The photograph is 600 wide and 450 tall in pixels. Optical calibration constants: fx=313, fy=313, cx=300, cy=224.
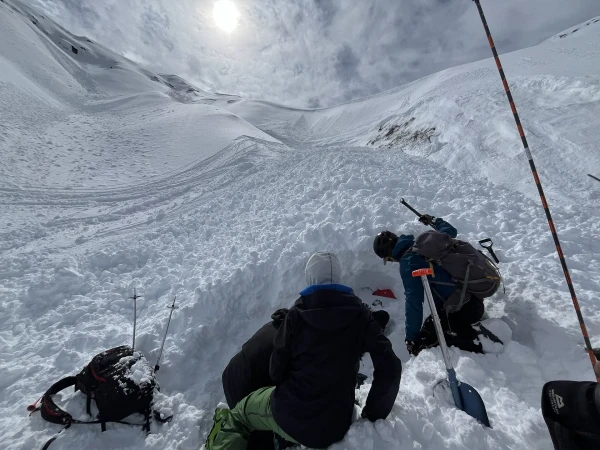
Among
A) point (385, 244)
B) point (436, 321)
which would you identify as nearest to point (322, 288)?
point (436, 321)

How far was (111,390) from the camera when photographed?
3781 millimetres

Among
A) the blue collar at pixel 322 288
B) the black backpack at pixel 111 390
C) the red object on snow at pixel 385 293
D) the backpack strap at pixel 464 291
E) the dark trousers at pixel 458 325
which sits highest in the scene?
the blue collar at pixel 322 288

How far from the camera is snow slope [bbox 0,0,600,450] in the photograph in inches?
140

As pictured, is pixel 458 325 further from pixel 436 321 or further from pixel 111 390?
pixel 111 390

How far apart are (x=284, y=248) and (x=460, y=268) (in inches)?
146

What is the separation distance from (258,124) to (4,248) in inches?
1636

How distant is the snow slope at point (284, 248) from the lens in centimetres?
356

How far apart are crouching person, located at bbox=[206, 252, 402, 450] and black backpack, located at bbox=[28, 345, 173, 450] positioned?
2.19 meters

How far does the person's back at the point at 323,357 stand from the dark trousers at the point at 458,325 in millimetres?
1691

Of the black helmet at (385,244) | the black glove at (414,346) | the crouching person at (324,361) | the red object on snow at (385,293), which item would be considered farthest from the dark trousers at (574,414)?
the red object on snow at (385,293)

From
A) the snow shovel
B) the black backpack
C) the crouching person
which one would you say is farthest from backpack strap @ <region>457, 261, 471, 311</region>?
the black backpack

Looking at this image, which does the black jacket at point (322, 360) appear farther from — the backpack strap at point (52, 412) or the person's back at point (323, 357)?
the backpack strap at point (52, 412)

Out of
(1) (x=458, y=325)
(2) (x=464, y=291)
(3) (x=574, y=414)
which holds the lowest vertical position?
(1) (x=458, y=325)

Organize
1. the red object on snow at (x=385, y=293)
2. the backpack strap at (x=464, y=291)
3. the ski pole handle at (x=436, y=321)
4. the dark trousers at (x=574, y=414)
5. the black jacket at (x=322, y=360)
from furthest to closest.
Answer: the red object on snow at (x=385, y=293), the backpack strap at (x=464, y=291), the ski pole handle at (x=436, y=321), the black jacket at (x=322, y=360), the dark trousers at (x=574, y=414)
